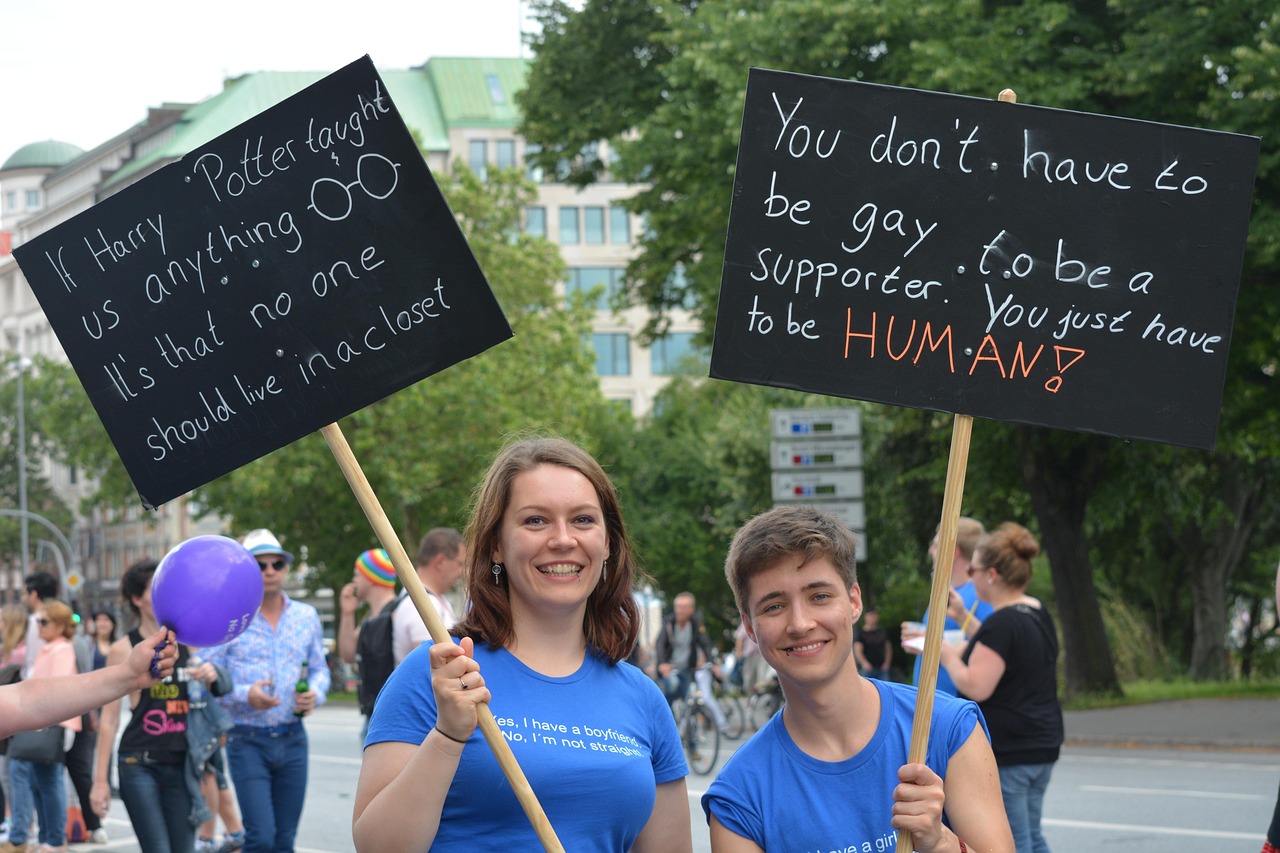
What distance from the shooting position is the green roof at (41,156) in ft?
424

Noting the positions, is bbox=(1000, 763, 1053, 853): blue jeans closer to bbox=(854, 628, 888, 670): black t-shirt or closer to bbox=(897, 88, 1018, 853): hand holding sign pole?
bbox=(897, 88, 1018, 853): hand holding sign pole

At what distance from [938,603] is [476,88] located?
84.8 m

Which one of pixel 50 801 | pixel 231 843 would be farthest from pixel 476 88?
pixel 231 843

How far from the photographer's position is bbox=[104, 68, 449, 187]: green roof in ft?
277

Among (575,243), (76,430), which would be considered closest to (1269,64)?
(76,430)

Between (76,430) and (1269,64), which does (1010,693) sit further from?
(76,430)

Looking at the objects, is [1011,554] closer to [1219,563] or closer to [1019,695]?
[1019,695]

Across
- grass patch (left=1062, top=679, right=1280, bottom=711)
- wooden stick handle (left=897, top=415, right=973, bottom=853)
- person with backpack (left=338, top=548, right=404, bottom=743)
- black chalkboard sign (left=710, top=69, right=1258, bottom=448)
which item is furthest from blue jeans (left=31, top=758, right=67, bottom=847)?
grass patch (left=1062, top=679, right=1280, bottom=711)

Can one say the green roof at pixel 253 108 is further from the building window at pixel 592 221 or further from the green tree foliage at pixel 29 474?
the green tree foliage at pixel 29 474

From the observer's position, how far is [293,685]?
845cm

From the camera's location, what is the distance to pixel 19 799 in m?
10.9

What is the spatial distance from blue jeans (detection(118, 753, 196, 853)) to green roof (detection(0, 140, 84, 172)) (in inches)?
5111

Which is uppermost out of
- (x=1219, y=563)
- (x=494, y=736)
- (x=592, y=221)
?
(x=592, y=221)

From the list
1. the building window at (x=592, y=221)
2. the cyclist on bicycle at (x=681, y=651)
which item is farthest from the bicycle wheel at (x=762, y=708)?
the building window at (x=592, y=221)
